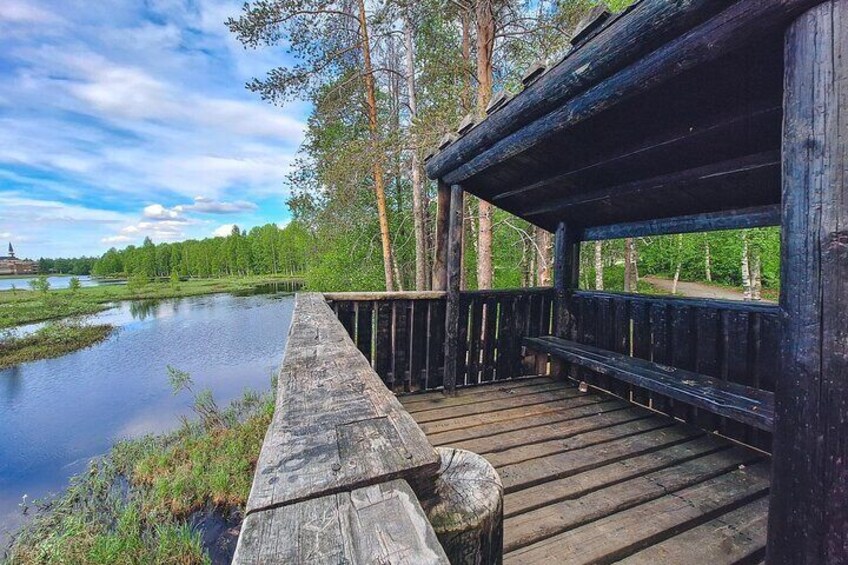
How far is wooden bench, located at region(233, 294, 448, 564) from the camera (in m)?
0.46

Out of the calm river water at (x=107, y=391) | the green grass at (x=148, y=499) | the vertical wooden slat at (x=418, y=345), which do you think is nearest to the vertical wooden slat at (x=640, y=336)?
the vertical wooden slat at (x=418, y=345)

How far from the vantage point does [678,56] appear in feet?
4.41

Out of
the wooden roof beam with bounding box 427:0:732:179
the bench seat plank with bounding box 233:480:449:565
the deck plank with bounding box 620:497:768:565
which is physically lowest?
the deck plank with bounding box 620:497:768:565

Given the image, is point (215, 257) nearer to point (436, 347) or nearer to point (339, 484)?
point (436, 347)

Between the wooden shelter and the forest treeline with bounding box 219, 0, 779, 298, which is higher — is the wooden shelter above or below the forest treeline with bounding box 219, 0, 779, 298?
below

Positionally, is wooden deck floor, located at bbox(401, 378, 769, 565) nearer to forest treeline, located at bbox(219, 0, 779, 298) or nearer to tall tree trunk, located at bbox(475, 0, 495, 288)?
tall tree trunk, located at bbox(475, 0, 495, 288)

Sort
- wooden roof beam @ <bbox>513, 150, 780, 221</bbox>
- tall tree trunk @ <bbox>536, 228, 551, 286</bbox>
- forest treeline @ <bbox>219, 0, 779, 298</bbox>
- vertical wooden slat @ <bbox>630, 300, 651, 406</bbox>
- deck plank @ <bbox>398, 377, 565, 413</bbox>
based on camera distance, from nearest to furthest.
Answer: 1. wooden roof beam @ <bbox>513, 150, 780, 221</bbox>
2. vertical wooden slat @ <bbox>630, 300, 651, 406</bbox>
3. deck plank @ <bbox>398, 377, 565, 413</bbox>
4. forest treeline @ <bbox>219, 0, 779, 298</bbox>
5. tall tree trunk @ <bbox>536, 228, 551, 286</bbox>

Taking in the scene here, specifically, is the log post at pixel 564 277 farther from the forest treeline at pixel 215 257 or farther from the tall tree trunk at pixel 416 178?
the forest treeline at pixel 215 257

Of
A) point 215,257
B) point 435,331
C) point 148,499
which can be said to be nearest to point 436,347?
point 435,331

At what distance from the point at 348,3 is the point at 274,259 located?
179 feet

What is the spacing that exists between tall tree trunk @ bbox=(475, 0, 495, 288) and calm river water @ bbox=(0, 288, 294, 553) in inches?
308

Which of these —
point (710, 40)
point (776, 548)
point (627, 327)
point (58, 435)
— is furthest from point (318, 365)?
point (58, 435)

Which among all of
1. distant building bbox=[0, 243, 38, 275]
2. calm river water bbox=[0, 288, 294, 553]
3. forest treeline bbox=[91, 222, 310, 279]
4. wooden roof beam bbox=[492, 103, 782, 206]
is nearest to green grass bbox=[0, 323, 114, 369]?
calm river water bbox=[0, 288, 294, 553]

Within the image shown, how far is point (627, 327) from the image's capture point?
11.2ft
